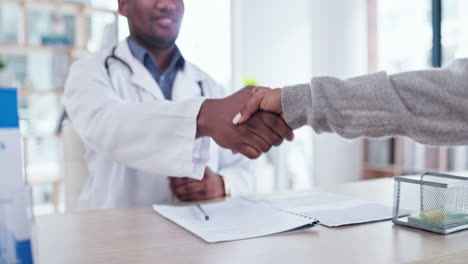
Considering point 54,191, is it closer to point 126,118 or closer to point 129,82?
point 129,82

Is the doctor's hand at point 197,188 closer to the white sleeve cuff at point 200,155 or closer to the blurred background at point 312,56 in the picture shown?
the white sleeve cuff at point 200,155

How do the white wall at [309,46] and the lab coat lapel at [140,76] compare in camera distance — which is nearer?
the lab coat lapel at [140,76]

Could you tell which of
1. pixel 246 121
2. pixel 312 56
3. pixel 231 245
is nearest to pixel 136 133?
pixel 246 121

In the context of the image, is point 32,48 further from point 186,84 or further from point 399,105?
point 399,105

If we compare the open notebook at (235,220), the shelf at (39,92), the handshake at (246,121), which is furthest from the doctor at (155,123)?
the shelf at (39,92)

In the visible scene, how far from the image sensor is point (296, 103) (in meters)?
0.88

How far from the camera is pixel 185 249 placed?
61 cm

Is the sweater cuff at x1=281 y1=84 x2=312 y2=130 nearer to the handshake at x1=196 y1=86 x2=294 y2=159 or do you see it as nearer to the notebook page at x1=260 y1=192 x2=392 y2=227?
the handshake at x1=196 y1=86 x2=294 y2=159

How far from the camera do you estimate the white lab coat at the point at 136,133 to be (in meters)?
0.98

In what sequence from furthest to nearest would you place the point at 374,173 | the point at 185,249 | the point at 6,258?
the point at 374,173, the point at 185,249, the point at 6,258

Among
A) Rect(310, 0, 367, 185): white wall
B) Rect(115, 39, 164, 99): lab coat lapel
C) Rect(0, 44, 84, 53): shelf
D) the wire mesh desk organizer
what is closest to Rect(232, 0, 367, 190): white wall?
Rect(310, 0, 367, 185): white wall

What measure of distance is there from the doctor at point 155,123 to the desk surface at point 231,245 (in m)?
0.25

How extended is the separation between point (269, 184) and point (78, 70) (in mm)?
2294

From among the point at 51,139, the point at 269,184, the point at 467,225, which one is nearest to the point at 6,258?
the point at 467,225
